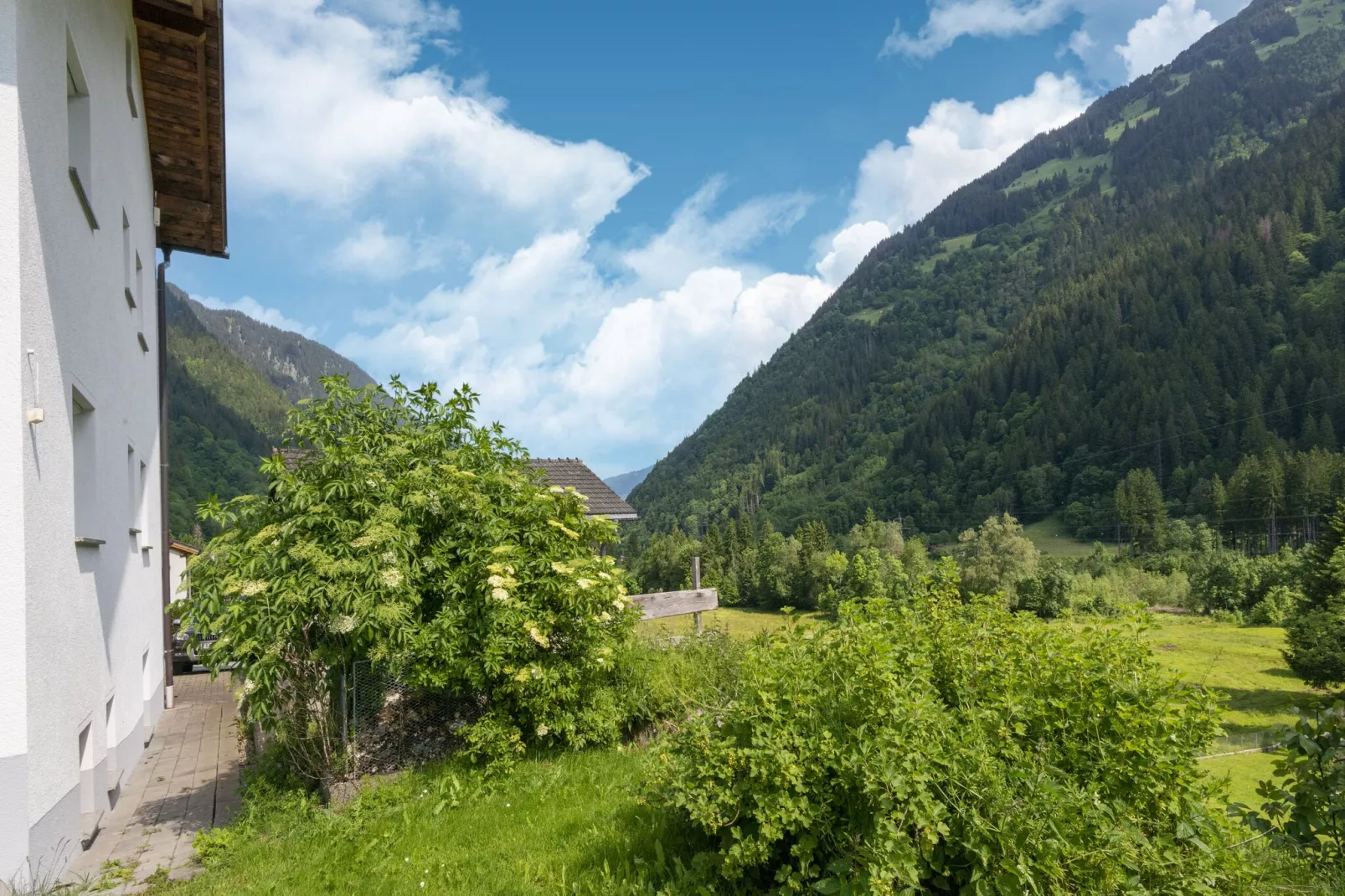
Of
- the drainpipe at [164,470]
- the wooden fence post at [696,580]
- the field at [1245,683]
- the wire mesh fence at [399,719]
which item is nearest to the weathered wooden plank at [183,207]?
the drainpipe at [164,470]

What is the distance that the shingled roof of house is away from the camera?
52.3ft

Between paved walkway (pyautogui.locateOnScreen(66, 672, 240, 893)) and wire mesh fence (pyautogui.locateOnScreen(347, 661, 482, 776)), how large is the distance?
4.17 feet

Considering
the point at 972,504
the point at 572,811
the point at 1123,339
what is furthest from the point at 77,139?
the point at 1123,339

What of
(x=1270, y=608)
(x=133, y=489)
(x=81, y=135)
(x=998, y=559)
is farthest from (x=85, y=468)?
(x=998, y=559)

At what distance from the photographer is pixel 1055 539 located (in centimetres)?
9625

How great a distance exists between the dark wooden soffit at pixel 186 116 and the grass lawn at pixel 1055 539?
86.1 metres

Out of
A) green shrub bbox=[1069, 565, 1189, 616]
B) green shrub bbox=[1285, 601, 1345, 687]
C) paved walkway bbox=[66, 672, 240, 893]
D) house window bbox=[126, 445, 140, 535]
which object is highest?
house window bbox=[126, 445, 140, 535]

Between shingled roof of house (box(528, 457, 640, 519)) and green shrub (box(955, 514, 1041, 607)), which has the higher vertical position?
shingled roof of house (box(528, 457, 640, 519))

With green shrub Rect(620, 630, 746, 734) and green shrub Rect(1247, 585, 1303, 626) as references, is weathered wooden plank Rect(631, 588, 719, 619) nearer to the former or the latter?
green shrub Rect(620, 630, 746, 734)

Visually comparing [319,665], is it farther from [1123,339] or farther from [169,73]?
[1123,339]

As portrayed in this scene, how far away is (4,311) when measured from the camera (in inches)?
173

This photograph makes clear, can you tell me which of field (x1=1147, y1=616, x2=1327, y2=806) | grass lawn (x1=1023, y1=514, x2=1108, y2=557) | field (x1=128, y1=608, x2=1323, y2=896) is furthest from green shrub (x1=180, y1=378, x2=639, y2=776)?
grass lawn (x1=1023, y1=514, x2=1108, y2=557)

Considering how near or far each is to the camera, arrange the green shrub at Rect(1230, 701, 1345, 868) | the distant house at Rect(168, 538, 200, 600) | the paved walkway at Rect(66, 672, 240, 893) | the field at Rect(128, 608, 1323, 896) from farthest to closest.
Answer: the distant house at Rect(168, 538, 200, 600), the paved walkway at Rect(66, 672, 240, 893), the field at Rect(128, 608, 1323, 896), the green shrub at Rect(1230, 701, 1345, 868)

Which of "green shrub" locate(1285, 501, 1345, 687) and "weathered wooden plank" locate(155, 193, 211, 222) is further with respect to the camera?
"green shrub" locate(1285, 501, 1345, 687)
